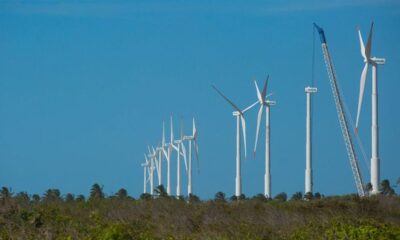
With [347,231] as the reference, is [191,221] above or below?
above

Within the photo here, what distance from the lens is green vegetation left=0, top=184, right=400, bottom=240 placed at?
28594 millimetres

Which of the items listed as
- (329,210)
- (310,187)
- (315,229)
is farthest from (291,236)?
(310,187)

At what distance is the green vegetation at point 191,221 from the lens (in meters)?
28.6

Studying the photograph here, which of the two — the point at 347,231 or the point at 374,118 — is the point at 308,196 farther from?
the point at 347,231

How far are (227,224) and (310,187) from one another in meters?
45.4

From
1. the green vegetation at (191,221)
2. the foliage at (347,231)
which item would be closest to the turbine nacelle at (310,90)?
the green vegetation at (191,221)

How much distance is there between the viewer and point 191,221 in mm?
41094

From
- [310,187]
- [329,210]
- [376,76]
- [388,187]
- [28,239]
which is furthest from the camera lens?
[388,187]

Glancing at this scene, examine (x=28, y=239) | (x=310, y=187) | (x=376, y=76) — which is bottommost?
(x=28, y=239)

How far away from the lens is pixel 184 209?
4903cm

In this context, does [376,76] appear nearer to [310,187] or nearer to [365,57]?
[365,57]

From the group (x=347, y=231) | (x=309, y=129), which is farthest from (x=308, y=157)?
(x=347, y=231)

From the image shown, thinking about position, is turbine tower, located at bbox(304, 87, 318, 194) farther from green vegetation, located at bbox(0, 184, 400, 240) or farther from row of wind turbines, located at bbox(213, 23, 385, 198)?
green vegetation, located at bbox(0, 184, 400, 240)

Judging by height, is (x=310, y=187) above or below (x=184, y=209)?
above
